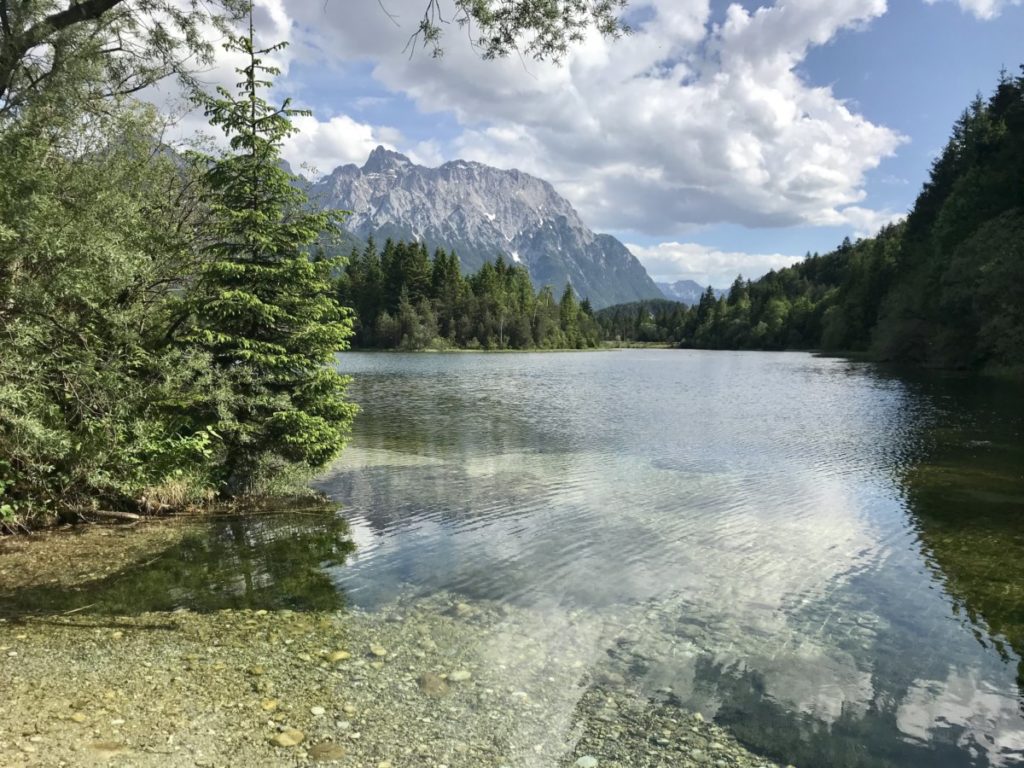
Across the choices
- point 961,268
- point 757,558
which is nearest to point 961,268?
point 961,268

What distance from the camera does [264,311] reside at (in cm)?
1444

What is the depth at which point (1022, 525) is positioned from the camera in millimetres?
14266

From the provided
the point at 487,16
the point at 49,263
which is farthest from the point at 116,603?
the point at 487,16

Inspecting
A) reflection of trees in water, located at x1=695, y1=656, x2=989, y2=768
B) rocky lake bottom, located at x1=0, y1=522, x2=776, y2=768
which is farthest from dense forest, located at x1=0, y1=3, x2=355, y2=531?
reflection of trees in water, located at x1=695, y1=656, x2=989, y2=768

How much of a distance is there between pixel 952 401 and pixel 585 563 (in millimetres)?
36945

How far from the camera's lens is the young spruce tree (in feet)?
47.0

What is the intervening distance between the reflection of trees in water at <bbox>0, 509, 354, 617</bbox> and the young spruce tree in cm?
192

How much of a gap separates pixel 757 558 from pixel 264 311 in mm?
11805

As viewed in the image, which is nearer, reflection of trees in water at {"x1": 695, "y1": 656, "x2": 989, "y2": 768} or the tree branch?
reflection of trees in water at {"x1": 695, "y1": 656, "x2": 989, "y2": 768}

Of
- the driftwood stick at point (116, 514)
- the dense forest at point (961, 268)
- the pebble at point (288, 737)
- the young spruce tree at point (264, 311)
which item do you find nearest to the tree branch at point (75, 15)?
the young spruce tree at point (264, 311)

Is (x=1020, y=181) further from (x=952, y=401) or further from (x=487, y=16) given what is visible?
(x=487, y=16)

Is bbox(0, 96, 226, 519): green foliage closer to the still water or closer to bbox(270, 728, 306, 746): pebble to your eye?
the still water

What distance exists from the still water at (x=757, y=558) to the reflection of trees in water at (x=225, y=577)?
27.4 inches

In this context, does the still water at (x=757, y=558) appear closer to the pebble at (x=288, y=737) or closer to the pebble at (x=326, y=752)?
the pebble at (x=326, y=752)
